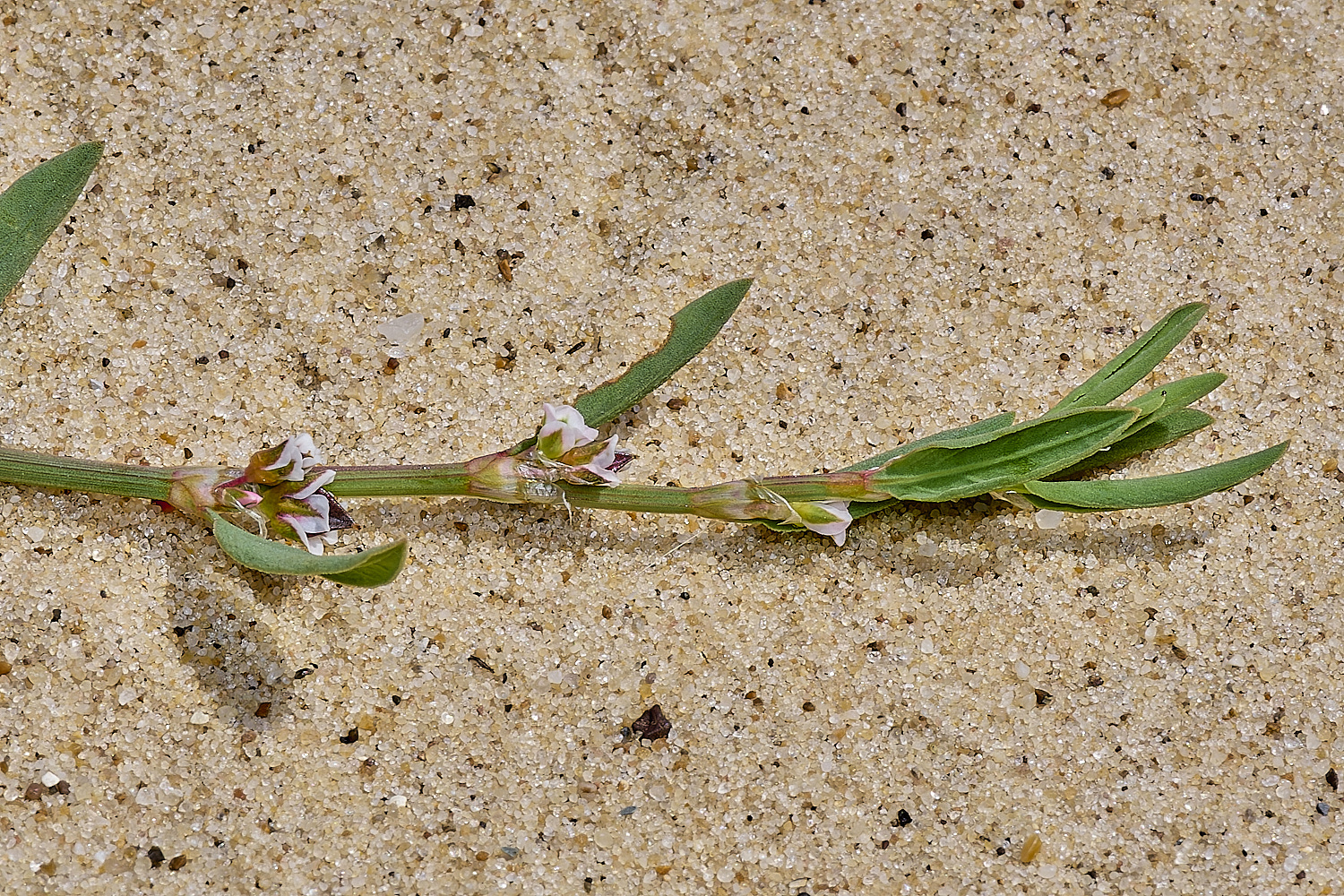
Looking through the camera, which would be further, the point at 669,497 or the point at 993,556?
the point at 993,556

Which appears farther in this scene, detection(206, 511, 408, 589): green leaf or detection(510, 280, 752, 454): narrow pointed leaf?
detection(510, 280, 752, 454): narrow pointed leaf

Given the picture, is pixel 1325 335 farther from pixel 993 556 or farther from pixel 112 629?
pixel 112 629

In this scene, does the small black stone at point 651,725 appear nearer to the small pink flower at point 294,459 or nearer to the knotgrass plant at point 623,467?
the knotgrass plant at point 623,467

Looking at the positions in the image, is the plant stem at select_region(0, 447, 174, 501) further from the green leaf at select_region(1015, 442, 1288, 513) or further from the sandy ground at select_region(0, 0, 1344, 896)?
the green leaf at select_region(1015, 442, 1288, 513)

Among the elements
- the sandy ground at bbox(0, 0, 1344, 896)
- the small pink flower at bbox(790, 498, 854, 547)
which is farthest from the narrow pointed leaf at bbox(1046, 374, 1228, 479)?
the small pink flower at bbox(790, 498, 854, 547)

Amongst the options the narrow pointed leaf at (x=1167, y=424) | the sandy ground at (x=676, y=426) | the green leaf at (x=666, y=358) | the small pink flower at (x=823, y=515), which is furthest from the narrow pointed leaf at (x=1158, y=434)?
the green leaf at (x=666, y=358)

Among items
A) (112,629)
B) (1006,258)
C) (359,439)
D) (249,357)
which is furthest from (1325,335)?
(112,629)

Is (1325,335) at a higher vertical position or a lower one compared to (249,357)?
higher

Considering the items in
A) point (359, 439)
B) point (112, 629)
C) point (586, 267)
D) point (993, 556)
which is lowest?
point (112, 629)
